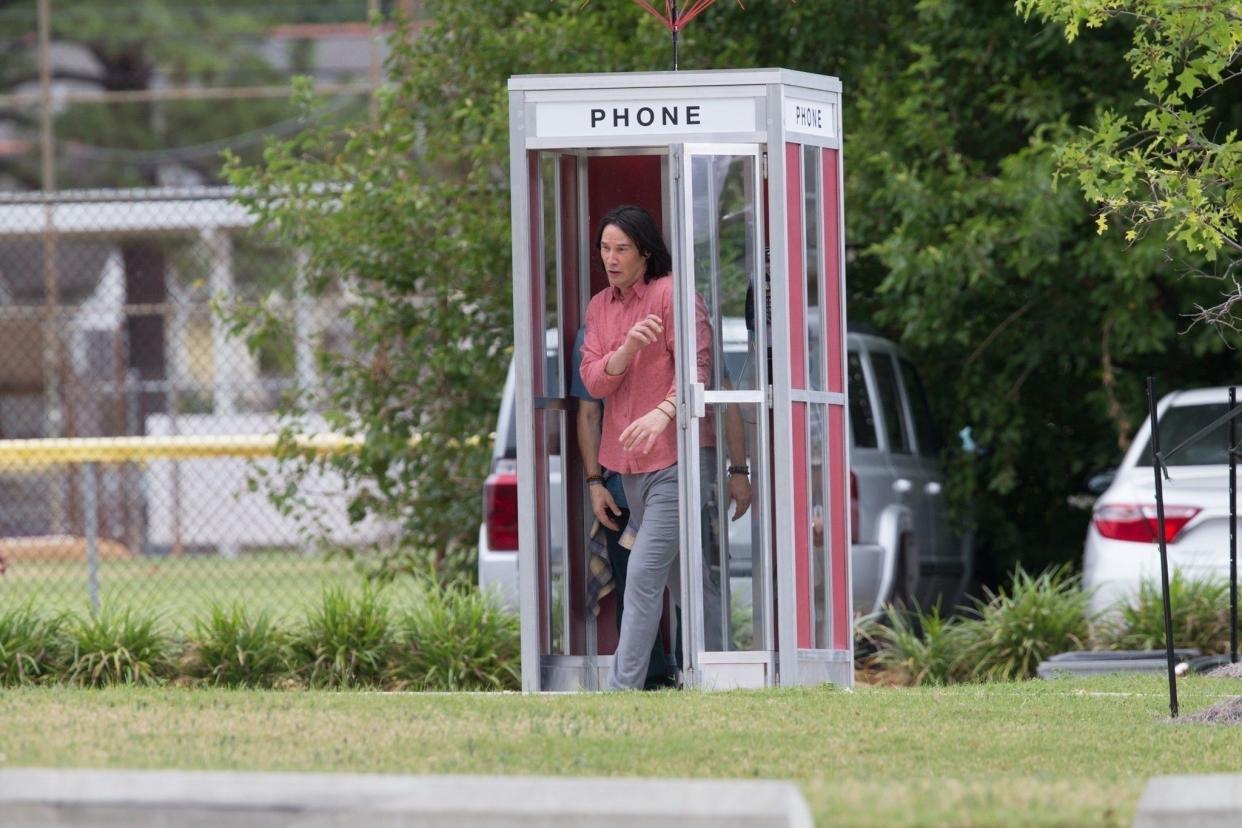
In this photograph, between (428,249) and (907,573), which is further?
(428,249)

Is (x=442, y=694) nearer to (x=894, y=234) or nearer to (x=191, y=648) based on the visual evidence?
(x=191, y=648)

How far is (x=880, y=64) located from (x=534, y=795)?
8.90 m

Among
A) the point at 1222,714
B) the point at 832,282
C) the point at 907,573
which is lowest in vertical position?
the point at 1222,714

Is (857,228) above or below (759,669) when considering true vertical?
above

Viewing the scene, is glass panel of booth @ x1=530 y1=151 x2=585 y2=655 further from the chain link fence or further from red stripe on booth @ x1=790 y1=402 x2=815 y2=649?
the chain link fence

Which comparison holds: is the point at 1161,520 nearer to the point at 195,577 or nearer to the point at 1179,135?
the point at 1179,135

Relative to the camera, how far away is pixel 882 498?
1095cm

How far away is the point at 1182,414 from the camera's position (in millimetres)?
11180

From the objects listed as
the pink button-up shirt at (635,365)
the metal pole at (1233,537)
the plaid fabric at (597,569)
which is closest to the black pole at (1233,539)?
the metal pole at (1233,537)

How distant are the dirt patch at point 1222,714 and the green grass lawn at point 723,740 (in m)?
0.16

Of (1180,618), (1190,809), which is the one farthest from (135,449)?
(1190,809)

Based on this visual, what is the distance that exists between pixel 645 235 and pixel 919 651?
9.70ft

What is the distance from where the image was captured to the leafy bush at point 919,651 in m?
10.2

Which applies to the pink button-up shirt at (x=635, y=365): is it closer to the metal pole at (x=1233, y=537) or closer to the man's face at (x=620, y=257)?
the man's face at (x=620, y=257)
